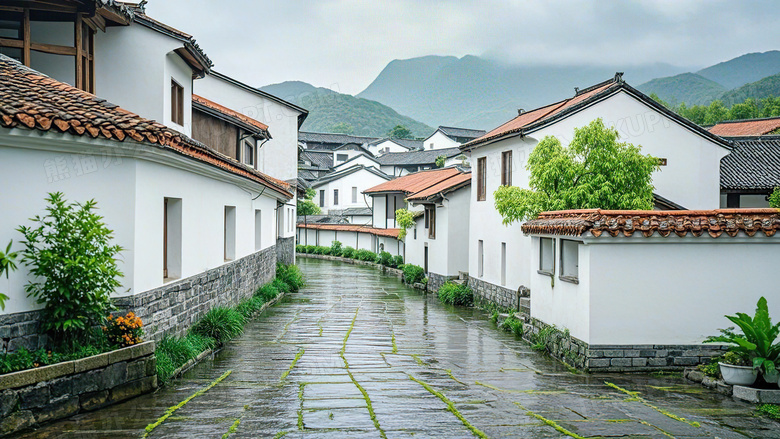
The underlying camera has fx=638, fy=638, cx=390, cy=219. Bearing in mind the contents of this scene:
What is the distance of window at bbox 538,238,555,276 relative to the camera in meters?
14.2

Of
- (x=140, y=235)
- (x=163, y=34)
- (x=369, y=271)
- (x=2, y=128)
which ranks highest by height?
(x=163, y=34)

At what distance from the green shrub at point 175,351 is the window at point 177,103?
265 inches

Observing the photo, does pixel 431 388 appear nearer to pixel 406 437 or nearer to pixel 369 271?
pixel 406 437

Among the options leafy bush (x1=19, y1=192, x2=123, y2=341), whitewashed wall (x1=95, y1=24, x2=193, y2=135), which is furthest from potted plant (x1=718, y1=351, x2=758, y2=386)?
whitewashed wall (x1=95, y1=24, x2=193, y2=135)

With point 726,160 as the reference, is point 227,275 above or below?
below

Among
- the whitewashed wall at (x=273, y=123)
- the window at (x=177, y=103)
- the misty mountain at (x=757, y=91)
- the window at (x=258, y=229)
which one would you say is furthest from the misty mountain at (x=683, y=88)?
the window at (x=177, y=103)

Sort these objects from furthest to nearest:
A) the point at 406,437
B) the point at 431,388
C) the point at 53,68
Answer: the point at 53,68, the point at 431,388, the point at 406,437

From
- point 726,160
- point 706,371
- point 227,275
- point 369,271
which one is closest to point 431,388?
point 706,371

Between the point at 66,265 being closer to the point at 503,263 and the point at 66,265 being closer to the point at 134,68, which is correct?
the point at 134,68

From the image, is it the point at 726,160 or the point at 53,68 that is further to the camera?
the point at 726,160

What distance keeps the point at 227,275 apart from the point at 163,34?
18.6 ft

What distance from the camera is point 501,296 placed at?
21.7 metres

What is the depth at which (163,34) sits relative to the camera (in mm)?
14438

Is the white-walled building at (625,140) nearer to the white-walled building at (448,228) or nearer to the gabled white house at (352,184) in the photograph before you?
the white-walled building at (448,228)
